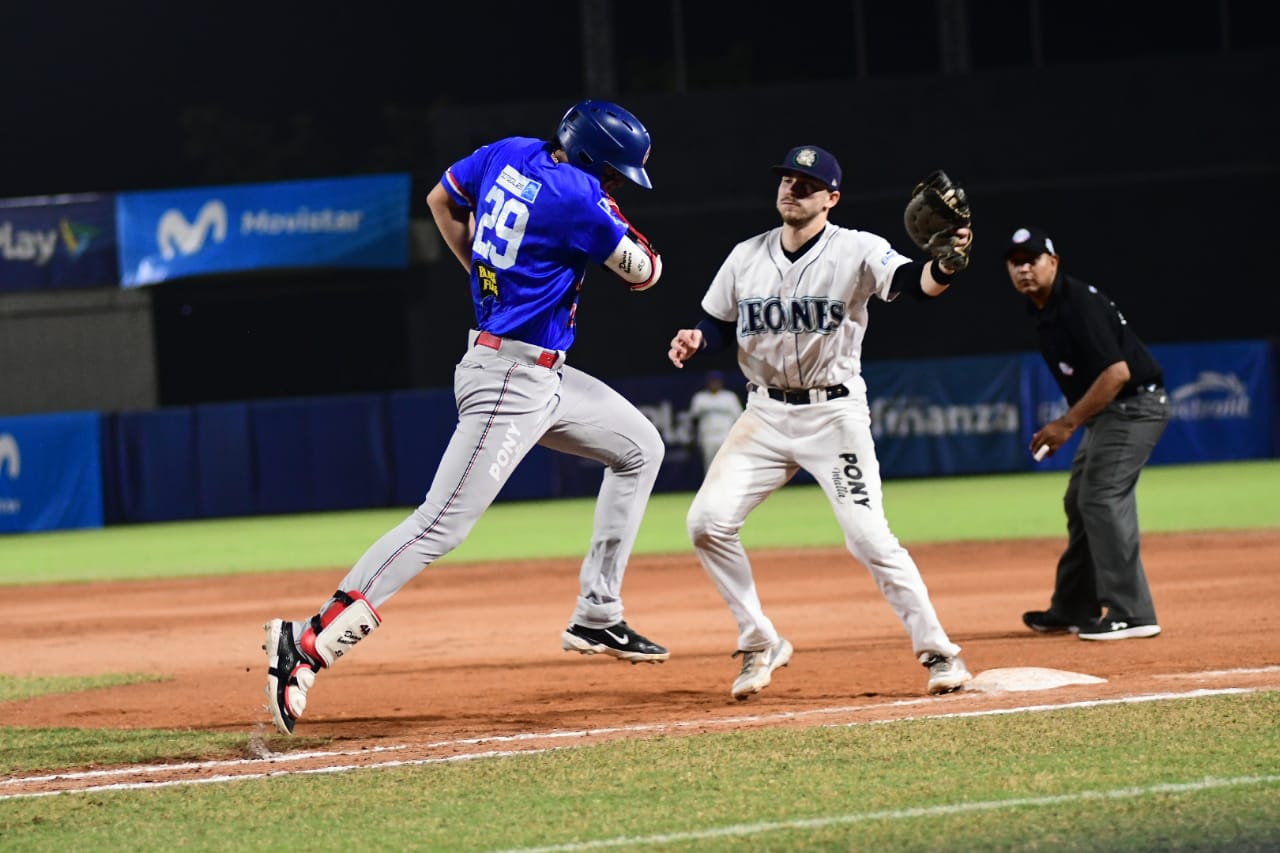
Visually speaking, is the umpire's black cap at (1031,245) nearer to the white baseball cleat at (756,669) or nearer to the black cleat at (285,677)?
the white baseball cleat at (756,669)

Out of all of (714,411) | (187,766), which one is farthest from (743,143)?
(187,766)

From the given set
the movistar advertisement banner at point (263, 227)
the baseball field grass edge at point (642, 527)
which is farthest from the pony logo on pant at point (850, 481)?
the movistar advertisement banner at point (263, 227)

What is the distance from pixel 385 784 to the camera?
504 cm

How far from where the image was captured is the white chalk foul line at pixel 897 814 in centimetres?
413

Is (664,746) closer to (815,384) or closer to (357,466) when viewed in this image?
(815,384)

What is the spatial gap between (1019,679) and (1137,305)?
19570mm

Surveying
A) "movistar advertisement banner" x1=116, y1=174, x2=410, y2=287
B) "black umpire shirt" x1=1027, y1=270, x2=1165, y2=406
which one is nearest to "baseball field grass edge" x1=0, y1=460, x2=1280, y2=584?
"movistar advertisement banner" x1=116, y1=174, x2=410, y2=287

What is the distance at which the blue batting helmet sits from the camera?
248 inches

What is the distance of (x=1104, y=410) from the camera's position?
27.0 ft

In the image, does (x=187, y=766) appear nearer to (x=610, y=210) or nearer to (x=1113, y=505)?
(x=610, y=210)

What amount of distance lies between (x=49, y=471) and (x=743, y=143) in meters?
11.2

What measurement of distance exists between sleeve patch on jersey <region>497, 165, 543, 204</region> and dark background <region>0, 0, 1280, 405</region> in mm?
17962

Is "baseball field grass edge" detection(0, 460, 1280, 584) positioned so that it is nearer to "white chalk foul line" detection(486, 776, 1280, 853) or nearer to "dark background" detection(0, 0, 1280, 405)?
"dark background" detection(0, 0, 1280, 405)

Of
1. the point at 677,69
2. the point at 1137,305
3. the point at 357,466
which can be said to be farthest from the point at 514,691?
the point at 677,69
